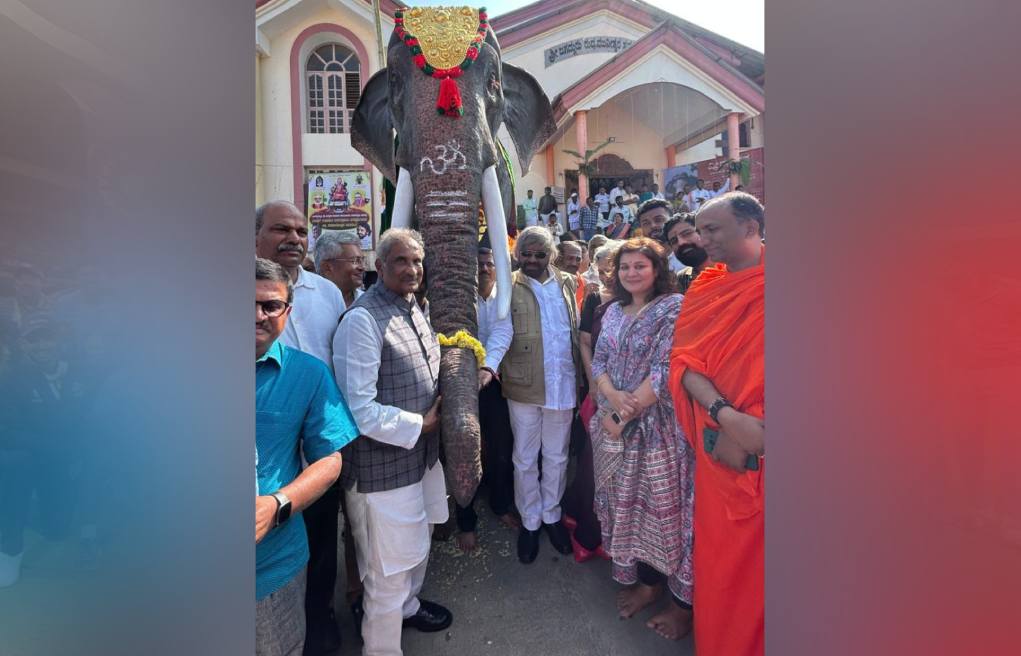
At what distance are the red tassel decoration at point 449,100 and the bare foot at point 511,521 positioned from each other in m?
2.57

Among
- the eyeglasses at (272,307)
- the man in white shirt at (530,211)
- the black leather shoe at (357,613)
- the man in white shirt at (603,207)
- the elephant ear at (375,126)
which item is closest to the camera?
the eyeglasses at (272,307)

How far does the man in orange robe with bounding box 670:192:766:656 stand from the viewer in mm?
1548

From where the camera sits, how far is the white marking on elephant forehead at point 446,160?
2.67 metres

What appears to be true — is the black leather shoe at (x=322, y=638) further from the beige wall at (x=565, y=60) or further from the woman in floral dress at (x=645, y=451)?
the beige wall at (x=565, y=60)

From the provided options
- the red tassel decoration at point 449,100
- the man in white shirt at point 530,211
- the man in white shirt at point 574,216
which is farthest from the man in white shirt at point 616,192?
the red tassel decoration at point 449,100

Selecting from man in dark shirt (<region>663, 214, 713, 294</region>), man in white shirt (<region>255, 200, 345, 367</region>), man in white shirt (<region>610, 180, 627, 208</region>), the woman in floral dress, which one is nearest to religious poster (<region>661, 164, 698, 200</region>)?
man in dark shirt (<region>663, 214, 713, 294</region>)

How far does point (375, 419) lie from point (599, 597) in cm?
157

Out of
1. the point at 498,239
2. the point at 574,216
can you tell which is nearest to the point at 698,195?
the point at 498,239

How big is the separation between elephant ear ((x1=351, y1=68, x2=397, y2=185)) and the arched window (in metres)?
6.70

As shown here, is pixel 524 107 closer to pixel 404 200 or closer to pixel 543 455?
pixel 404 200
